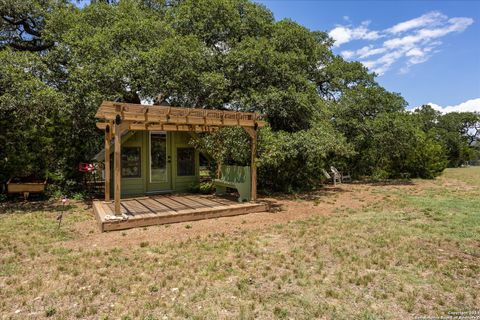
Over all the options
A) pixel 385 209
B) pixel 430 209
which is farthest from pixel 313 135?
pixel 430 209

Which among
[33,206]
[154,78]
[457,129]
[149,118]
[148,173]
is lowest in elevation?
[33,206]

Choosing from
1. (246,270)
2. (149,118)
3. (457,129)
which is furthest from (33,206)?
(457,129)

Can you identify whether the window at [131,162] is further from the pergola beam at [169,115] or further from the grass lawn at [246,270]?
the grass lawn at [246,270]

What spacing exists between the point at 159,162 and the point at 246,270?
7214 mm

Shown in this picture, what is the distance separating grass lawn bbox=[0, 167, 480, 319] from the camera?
292 cm

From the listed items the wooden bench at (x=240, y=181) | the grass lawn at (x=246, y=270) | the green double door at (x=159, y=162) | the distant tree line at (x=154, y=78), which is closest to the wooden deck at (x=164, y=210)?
the grass lawn at (x=246, y=270)

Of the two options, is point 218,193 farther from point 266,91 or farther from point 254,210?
point 266,91

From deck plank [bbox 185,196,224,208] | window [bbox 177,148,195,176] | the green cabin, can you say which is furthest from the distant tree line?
deck plank [bbox 185,196,224,208]

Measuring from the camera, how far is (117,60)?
341 inches

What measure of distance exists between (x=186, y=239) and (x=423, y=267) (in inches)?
142

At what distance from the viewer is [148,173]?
10141 mm

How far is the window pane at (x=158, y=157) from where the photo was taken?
33.6 ft

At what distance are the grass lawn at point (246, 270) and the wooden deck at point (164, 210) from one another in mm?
283

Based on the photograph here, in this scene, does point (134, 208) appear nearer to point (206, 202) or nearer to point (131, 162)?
point (206, 202)
